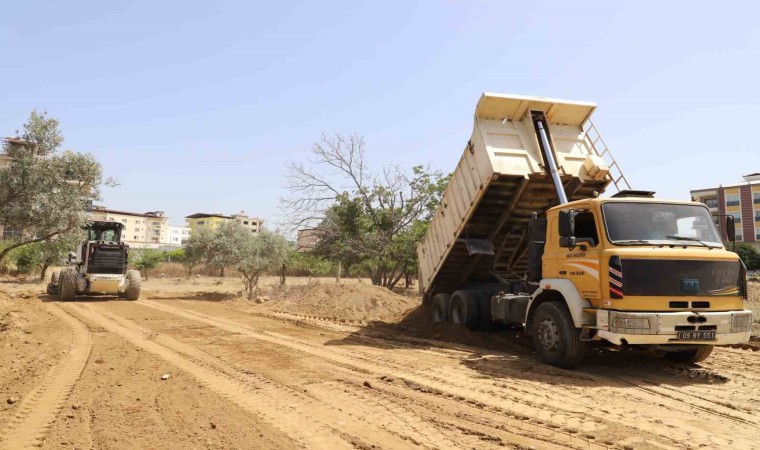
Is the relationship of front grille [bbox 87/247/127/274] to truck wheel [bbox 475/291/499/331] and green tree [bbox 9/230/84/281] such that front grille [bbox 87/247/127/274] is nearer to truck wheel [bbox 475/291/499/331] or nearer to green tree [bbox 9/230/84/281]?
green tree [bbox 9/230/84/281]

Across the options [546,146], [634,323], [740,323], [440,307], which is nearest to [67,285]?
[440,307]

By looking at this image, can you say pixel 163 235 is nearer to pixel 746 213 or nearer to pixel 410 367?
pixel 746 213

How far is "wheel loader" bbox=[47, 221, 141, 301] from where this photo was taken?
18.7 meters

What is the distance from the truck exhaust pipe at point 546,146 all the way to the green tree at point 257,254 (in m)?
16.8

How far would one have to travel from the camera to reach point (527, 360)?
7.75 m

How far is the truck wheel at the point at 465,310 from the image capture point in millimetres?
10531

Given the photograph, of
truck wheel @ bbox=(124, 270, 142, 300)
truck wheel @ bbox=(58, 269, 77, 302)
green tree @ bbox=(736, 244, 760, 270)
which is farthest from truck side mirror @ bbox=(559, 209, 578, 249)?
green tree @ bbox=(736, 244, 760, 270)

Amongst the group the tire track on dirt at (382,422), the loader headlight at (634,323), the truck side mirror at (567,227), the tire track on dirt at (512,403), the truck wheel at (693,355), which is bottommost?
the tire track on dirt at (382,422)

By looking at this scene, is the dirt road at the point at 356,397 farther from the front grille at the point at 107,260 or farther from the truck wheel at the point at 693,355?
the front grille at the point at 107,260

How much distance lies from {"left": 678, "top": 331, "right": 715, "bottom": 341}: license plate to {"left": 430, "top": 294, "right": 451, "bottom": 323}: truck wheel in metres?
5.74

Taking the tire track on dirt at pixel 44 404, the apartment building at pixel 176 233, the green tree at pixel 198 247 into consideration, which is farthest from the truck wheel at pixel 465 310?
the apartment building at pixel 176 233

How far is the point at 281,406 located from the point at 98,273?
55.8ft

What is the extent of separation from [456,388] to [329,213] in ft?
56.2

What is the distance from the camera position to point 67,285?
18.5 meters
